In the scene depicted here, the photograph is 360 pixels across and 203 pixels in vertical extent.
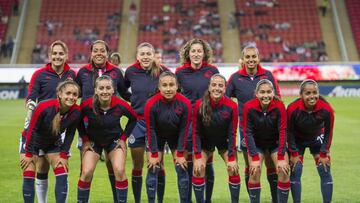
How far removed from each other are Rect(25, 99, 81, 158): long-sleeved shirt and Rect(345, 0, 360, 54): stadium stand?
33.6 meters

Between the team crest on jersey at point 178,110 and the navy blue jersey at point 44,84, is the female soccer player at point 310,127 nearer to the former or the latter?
the team crest on jersey at point 178,110

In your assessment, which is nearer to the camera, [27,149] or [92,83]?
[27,149]

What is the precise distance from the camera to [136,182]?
9109mm

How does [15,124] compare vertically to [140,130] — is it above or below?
above

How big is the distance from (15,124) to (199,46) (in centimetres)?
1306

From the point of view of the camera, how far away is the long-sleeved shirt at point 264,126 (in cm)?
862

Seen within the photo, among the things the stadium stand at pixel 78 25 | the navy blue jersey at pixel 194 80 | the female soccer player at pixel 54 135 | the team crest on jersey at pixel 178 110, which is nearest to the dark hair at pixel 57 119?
the female soccer player at pixel 54 135

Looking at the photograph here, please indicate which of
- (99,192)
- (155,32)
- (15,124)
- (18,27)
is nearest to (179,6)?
(155,32)

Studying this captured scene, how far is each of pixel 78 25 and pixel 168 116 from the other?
115ft

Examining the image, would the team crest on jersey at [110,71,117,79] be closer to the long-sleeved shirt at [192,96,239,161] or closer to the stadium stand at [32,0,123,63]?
the long-sleeved shirt at [192,96,239,161]

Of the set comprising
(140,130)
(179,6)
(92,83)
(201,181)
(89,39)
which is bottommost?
(201,181)

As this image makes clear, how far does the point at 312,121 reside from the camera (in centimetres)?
881

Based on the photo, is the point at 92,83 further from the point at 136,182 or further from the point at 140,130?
the point at 136,182

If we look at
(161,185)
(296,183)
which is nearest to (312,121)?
(296,183)
